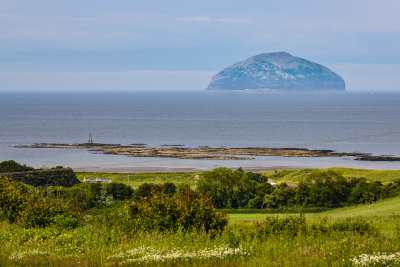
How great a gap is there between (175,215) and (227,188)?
53.3 feet

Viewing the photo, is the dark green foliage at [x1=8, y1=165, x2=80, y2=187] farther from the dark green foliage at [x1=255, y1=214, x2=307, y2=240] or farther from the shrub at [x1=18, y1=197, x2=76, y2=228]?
the dark green foliage at [x1=255, y1=214, x2=307, y2=240]

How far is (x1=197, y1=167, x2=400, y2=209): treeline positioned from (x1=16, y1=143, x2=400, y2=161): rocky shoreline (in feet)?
116

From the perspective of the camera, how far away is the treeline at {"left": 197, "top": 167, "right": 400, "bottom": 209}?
26562 millimetres

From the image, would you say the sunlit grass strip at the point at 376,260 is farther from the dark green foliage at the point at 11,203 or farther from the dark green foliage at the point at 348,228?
the dark green foliage at the point at 11,203

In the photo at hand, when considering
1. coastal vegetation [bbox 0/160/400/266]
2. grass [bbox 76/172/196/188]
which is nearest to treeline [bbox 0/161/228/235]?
coastal vegetation [bbox 0/160/400/266]

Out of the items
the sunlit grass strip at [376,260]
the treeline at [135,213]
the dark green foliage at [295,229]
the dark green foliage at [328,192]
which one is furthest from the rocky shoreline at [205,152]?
the sunlit grass strip at [376,260]

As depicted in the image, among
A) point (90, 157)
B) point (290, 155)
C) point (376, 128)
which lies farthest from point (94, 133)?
point (376, 128)

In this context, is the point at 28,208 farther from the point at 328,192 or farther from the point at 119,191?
the point at 328,192

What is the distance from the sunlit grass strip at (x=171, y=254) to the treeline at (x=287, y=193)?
17.1 m

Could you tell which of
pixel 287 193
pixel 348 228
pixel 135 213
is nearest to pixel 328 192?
pixel 287 193

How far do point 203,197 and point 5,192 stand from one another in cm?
530

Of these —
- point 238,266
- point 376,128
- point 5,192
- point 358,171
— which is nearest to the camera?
point 238,266

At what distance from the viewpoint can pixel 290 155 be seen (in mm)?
65125

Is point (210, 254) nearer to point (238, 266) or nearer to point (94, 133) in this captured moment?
point (238, 266)
